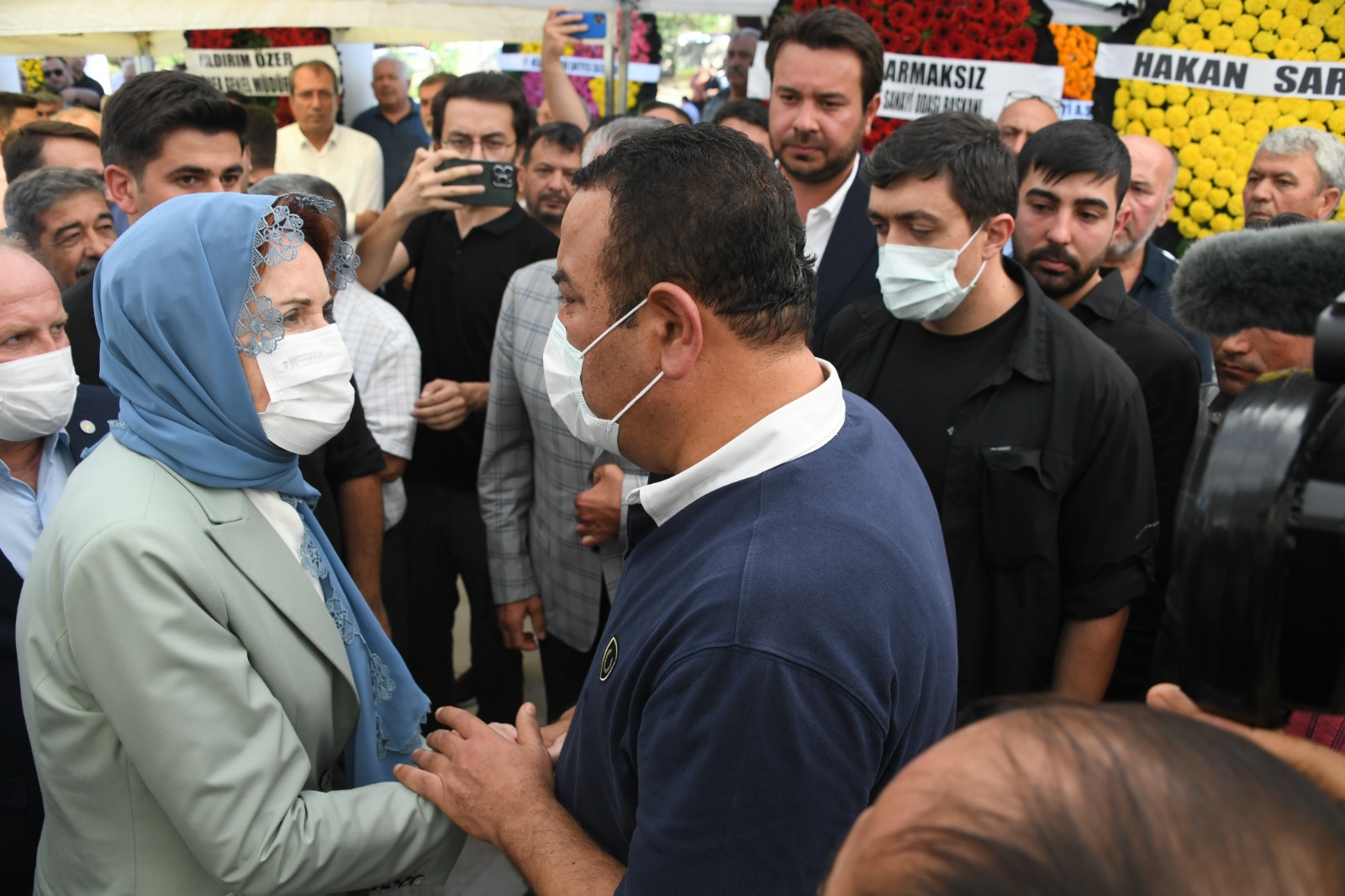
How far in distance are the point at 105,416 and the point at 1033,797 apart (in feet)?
7.75

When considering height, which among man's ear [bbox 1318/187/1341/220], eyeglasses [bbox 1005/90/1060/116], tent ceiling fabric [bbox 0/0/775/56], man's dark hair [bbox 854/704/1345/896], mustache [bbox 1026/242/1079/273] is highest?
tent ceiling fabric [bbox 0/0/775/56]

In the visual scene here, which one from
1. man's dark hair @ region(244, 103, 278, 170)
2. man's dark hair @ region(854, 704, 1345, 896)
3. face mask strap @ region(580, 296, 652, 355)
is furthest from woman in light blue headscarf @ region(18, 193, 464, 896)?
man's dark hair @ region(244, 103, 278, 170)

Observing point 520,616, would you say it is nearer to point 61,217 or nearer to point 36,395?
point 36,395

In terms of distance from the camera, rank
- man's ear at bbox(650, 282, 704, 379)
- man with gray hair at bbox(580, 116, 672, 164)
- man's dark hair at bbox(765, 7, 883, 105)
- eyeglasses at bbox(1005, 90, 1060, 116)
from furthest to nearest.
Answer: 1. eyeglasses at bbox(1005, 90, 1060, 116)
2. man's dark hair at bbox(765, 7, 883, 105)
3. man with gray hair at bbox(580, 116, 672, 164)
4. man's ear at bbox(650, 282, 704, 379)

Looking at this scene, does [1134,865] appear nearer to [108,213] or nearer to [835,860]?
[835,860]

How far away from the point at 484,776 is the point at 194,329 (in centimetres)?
89

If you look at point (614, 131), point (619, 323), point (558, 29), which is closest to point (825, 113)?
point (614, 131)

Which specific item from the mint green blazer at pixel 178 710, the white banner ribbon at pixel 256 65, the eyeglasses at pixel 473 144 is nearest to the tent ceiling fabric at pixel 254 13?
the white banner ribbon at pixel 256 65

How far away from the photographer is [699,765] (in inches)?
42.8

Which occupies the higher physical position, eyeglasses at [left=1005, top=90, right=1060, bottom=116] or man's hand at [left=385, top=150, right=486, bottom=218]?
eyeglasses at [left=1005, top=90, right=1060, bottom=116]

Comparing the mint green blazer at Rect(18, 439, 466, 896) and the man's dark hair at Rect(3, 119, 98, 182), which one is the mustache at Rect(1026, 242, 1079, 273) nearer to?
the mint green blazer at Rect(18, 439, 466, 896)

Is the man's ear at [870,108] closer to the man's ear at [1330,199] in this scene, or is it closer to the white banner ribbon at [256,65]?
the man's ear at [1330,199]

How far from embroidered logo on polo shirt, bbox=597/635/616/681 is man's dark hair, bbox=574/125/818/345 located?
1.58 feet

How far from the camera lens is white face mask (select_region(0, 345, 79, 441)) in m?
1.95
